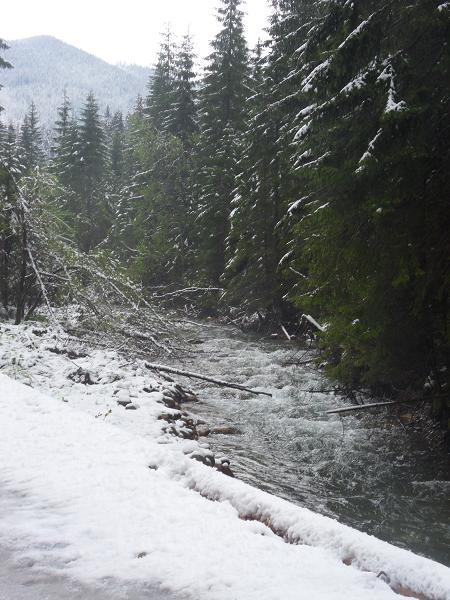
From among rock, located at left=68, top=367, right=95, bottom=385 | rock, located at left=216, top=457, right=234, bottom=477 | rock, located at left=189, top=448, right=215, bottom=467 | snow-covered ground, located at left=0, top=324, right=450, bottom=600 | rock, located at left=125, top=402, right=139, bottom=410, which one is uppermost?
snow-covered ground, located at left=0, top=324, right=450, bottom=600

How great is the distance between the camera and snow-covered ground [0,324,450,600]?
222 cm

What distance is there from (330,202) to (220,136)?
1798 centimetres

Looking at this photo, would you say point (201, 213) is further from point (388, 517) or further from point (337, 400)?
point (388, 517)

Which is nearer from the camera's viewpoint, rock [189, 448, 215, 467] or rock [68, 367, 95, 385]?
rock [189, 448, 215, 467]

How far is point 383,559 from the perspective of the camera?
96.0 inches

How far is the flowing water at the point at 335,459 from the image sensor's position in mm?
5637

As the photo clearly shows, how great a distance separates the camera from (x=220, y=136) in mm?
23688

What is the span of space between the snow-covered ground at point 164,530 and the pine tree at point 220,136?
18.5m

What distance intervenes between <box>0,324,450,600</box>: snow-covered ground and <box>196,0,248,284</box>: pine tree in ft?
60.6

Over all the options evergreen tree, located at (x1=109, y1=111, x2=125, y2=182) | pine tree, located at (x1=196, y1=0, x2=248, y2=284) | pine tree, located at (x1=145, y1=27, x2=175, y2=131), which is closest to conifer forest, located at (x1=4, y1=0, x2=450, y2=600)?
pine tree, located at (x1=196, y1=0, x2=248, y2=284)

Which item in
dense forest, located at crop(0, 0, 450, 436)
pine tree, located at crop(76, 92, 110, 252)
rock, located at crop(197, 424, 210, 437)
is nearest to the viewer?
dense forest, located at crop(0, 0, 450, 436)

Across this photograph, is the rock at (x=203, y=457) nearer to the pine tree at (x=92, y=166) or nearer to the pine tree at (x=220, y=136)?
the pine tree at (x=220, y=136)

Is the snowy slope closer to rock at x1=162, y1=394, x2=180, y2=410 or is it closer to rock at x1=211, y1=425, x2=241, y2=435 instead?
rock at x1=211, y1=425, x2=241, y2=435

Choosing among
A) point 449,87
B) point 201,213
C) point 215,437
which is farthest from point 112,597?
point 201,213
